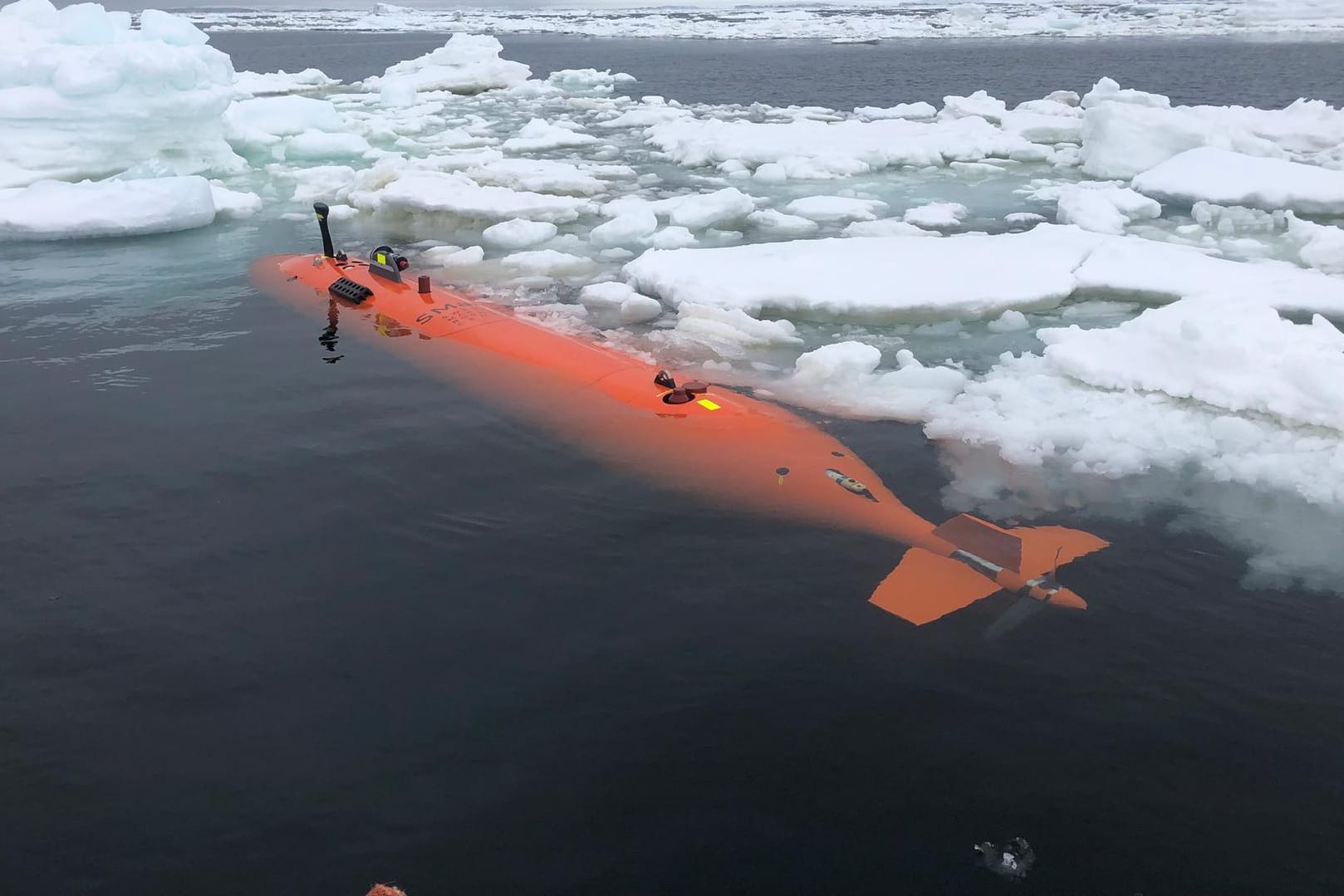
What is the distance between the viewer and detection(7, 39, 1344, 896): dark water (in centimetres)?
468

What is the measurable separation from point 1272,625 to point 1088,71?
40.9m

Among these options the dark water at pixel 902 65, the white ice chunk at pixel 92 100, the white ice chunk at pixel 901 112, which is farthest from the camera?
the dark water at pixel 902 65

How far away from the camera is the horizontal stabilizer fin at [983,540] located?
22.2ft

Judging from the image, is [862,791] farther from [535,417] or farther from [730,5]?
[730,5]

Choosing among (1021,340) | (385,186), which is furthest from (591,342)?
(385,186)

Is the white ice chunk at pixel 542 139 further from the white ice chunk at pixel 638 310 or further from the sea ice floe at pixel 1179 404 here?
the sea ice floe at pixel 1179 404

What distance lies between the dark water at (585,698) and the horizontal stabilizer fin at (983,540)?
0.45 m

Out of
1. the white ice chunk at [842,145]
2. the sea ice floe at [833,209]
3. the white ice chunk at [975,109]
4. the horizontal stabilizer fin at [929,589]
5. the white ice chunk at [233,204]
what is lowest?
the white ice chunk at [233,204]

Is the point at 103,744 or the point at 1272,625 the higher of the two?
the point at 1272,625

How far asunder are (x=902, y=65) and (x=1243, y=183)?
32.4 metres

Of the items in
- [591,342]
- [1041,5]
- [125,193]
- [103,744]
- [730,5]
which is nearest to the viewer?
[103,744]

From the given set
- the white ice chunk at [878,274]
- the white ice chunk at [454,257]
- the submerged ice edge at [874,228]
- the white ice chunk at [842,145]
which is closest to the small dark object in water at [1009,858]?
the submerged ice edge at [874,228]

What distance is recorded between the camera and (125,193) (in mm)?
15805

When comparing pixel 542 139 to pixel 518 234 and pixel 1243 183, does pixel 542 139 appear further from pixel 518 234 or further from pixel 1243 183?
pixel 1243 183
